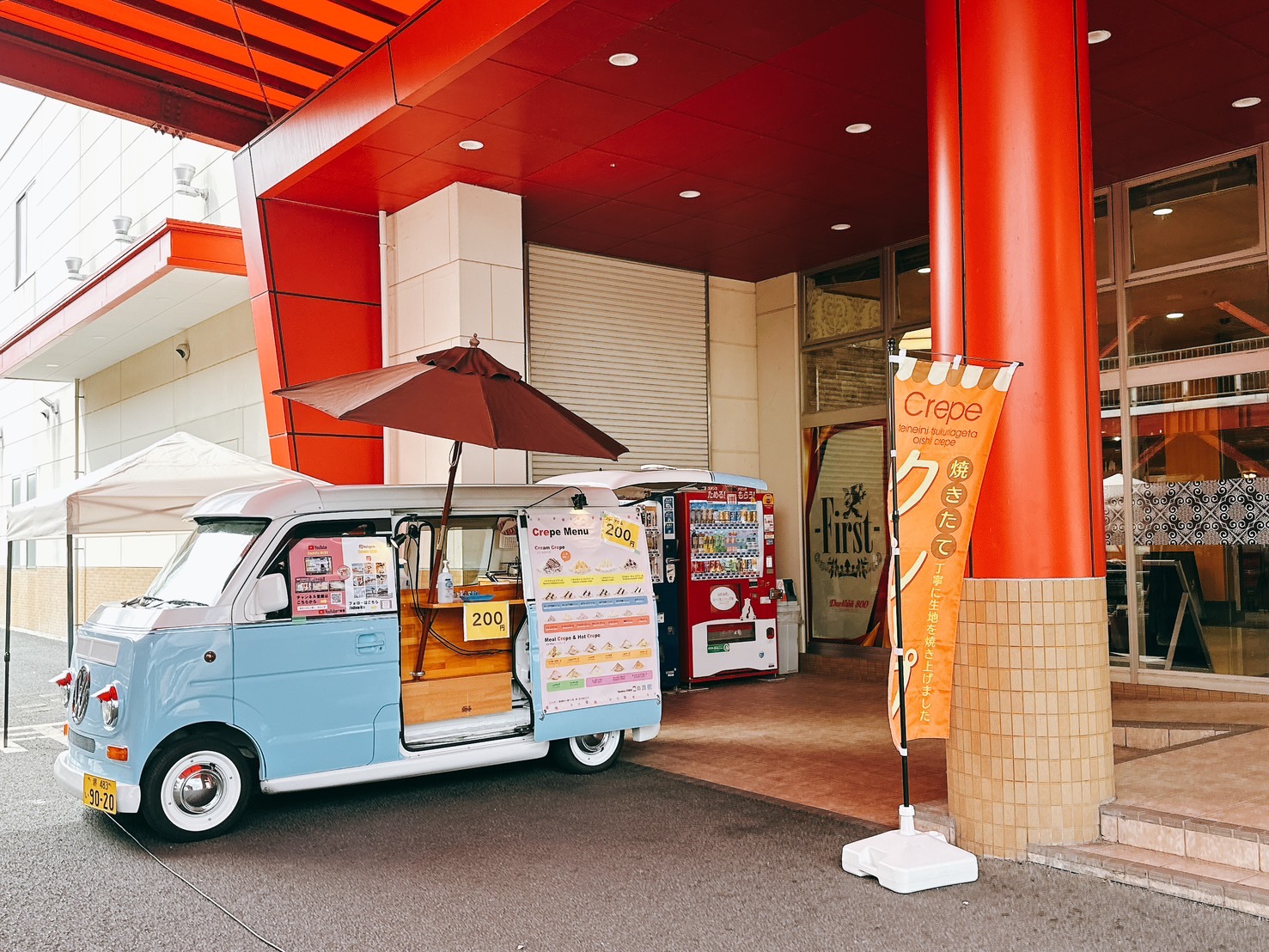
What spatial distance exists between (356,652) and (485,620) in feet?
2.71

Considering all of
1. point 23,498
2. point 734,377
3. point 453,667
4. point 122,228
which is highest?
point 122,228

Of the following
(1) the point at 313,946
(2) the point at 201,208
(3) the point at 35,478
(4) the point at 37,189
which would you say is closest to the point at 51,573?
(3) the point at 35,478

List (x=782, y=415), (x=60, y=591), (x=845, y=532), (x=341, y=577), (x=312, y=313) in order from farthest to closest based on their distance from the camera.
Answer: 1. (x=60, y=591)
2. (x=782, y=415)
3. (x=845, y=532)
4. (x=312, y=313)
5. (x=341, y=577)

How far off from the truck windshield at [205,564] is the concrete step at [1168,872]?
430 centimetres

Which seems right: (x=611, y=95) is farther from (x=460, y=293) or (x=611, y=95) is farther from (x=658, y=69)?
(x=460, y=293)

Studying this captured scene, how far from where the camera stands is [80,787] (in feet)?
18.6

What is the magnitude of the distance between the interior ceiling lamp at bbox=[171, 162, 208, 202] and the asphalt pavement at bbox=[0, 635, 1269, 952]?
8.37m

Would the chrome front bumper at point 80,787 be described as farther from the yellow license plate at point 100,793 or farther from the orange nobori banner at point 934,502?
the orange nobori banner at point 934,502

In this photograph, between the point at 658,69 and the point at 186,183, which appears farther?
the point at 186,183

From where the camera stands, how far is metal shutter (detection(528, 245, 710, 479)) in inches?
418

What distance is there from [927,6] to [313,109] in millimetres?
4865

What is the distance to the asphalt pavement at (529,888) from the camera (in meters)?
4.18

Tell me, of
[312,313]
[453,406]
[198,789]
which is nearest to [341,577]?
[453,406]

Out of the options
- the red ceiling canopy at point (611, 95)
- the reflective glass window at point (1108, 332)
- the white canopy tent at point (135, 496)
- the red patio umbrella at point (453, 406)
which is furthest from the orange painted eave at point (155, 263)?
the reflective glass window at point (1108, 332)
